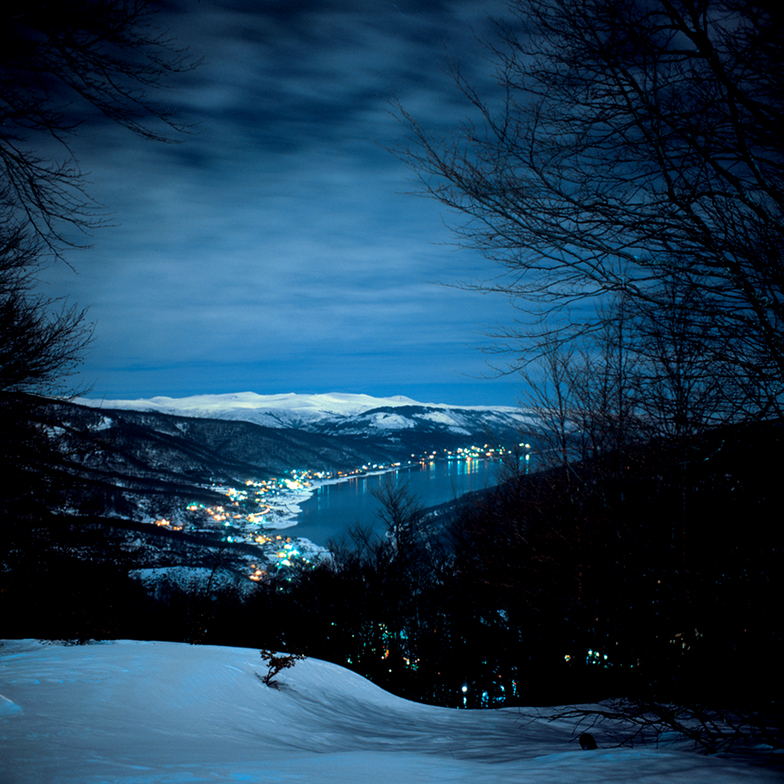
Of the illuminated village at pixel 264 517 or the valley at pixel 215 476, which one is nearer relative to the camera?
the valley at pixel 215 476

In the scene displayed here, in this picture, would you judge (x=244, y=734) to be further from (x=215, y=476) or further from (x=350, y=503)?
(x=215, y=476)

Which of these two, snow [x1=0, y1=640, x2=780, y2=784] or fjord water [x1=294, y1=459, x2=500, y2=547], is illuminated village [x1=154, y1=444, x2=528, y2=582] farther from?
snow [x1=0, y1=640, x2=780, y2=784]

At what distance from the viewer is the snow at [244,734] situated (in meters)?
2.62

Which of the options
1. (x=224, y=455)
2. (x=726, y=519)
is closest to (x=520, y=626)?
(x=726, y=519)

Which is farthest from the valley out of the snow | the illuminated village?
the snow

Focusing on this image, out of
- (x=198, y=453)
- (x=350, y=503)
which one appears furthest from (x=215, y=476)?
(x=350, y=503)

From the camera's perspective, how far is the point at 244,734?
3.98 meters

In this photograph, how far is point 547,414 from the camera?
8.82 meters

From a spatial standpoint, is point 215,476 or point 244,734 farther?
point 215,476

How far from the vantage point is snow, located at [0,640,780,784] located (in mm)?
2625

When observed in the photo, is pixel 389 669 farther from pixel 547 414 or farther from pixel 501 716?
pixel 547 414

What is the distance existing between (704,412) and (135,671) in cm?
679

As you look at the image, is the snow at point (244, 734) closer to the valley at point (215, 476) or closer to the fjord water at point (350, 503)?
the valley at point (215, 476)

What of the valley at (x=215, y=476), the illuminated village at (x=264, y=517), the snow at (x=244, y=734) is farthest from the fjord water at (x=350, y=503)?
the snow at (x=244, y=734)
